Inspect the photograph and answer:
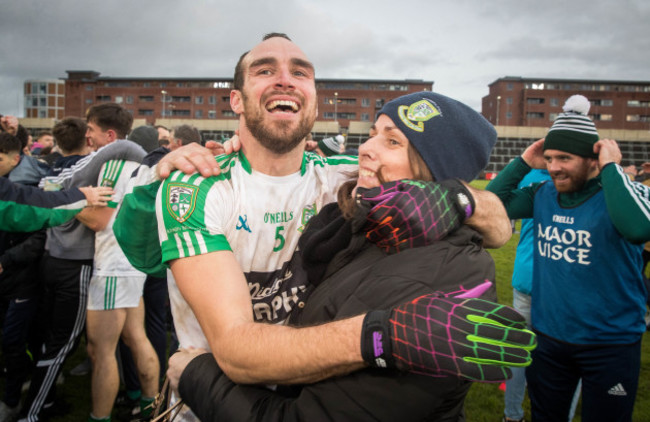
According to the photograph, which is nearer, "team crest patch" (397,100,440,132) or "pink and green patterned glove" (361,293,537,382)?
"pink and green patterned glove" (361,293,537,382)

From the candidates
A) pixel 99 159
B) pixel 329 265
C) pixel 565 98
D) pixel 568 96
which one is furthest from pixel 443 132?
pixel 568 96

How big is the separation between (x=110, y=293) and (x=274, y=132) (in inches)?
104

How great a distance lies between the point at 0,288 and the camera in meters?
4.02

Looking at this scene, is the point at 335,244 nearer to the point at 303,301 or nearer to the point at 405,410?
the point at 303,301

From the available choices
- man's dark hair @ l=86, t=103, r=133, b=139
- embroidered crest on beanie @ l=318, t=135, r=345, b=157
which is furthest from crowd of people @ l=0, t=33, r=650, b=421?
embroidered crest on beanie @ l=318, t=135, r=345, b=157

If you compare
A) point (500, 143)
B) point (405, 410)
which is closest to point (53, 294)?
point (405, 410)

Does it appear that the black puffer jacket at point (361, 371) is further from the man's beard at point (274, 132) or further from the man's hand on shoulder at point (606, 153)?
the man's hand on shoulder at point (606, 153)

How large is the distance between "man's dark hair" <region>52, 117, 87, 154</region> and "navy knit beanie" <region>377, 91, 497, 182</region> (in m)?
3.62

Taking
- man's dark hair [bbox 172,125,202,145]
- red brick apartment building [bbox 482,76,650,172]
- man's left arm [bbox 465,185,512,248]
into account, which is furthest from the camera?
red brick apartment building [bbox 482,76,650,172]

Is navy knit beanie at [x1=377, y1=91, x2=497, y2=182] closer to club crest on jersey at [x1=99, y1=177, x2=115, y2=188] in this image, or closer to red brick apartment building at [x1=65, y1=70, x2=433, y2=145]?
club crest on jersey at [x1=99, y1=177, x2=115, y2=188]

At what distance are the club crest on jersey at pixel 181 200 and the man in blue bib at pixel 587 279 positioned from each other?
2.61 m

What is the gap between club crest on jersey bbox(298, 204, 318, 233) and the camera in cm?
215

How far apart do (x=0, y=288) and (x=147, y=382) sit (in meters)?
1.72

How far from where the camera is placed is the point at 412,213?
1.38m
